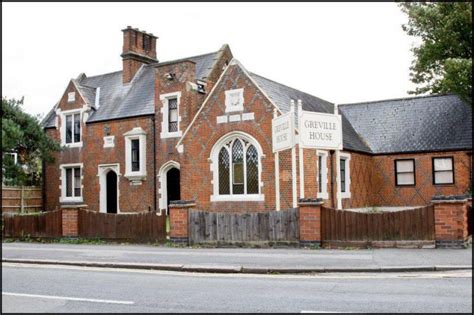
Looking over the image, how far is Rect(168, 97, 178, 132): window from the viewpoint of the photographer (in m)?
28.5

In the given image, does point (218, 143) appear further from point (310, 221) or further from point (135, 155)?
point (310, 221)

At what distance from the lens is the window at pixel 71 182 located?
32344 millimetres

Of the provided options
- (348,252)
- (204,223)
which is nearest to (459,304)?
(348,252)

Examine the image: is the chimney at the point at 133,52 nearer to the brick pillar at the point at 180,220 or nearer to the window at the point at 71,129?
the window at the point at 71,129

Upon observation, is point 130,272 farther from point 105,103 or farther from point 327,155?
point 105,103

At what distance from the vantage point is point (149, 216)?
19.8 metres

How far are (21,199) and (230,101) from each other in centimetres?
1484

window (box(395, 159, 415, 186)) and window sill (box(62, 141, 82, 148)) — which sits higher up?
window sill (box(62, 141, 82, 148))

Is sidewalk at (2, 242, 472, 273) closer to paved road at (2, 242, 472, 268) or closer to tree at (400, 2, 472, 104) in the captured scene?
paved road at (2, 242, 472, 268)

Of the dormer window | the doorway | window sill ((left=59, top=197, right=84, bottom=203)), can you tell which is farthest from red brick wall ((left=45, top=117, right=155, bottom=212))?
the dormer window

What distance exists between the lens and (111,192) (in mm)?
31422

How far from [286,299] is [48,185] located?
27.2 meters

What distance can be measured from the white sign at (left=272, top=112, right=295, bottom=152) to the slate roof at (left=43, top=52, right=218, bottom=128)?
11.2m

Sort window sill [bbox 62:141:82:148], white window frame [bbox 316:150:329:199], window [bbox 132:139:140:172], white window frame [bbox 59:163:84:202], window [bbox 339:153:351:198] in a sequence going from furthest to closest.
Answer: window sill [bbox 62:141:82:148]
white window frame [bbox 59:163:84:202]
window [bbox 132:139:140:172]
window [bbox 339:153:351:198]
white window frame [bbox 316:150:329:199]
